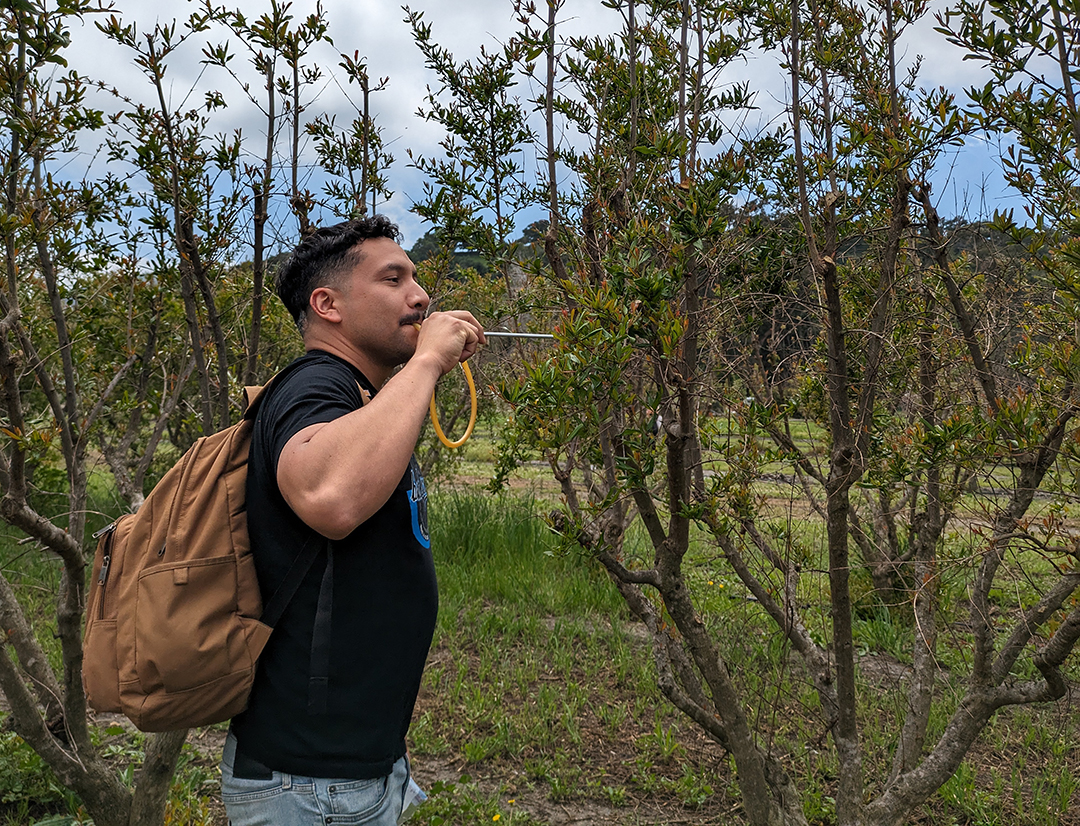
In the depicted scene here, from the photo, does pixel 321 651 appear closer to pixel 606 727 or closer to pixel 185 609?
pixel 185 609

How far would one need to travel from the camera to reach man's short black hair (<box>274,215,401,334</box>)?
1.80m

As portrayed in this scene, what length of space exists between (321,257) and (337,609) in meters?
0.80

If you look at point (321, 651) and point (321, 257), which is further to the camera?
point (321, 257)

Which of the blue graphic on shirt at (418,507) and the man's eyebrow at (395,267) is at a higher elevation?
the man's eyebrow at (395,267)

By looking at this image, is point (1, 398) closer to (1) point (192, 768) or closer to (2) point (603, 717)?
(1) point (192, 768)

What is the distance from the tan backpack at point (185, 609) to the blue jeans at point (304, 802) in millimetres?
→ 154

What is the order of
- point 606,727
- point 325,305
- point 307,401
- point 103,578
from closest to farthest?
1. point 307,401
2. point 103,578
3. point 325,305
4. point 606,727

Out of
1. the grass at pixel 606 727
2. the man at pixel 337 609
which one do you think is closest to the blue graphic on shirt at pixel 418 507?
the man at pixel 337 609

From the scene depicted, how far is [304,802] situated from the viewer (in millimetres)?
1451

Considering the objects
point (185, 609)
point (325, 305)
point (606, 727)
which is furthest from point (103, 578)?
point (606, 727)

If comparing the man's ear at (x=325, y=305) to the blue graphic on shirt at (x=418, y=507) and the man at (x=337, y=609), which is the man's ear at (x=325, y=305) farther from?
the blue graphic on shirt at (x=418, y=507)

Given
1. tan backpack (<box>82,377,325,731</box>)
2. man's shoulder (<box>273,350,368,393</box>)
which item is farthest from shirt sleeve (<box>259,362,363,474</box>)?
tan backpack (<box>82,377,325,731</box>)

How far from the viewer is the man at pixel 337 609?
1.35m

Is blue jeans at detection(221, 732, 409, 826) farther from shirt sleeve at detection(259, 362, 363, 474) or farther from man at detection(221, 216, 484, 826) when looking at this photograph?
shirt sleeve at detection(259, 362, 363, 474)
